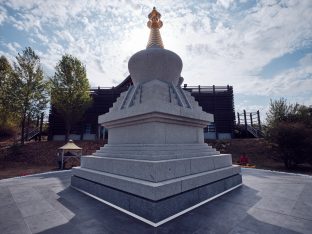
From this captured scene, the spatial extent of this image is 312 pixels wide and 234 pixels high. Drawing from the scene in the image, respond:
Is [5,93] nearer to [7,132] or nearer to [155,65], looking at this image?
[7,132]

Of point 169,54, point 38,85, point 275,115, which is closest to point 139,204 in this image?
point 169,54

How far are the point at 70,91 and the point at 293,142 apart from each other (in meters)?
26.0

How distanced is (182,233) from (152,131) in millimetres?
2742

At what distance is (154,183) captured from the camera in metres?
3.79

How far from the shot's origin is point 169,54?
268 inches

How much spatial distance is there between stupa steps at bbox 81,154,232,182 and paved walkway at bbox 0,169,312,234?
878 mm

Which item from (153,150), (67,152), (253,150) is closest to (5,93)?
(67,152)

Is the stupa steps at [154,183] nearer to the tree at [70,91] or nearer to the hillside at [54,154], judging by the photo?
the hillside at [54,154]

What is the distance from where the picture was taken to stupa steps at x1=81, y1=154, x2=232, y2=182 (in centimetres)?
399

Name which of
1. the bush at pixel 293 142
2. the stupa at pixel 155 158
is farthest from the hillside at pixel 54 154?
the stupa at pixel 155 158

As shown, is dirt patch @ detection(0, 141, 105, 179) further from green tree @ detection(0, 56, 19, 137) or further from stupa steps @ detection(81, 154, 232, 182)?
stupa steps @ detection(81, 154, 232, 182)

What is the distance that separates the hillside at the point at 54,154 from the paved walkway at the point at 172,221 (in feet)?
43.1

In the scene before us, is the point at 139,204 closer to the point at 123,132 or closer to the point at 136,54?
the point at 123,132

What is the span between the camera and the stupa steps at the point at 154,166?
3988mm
